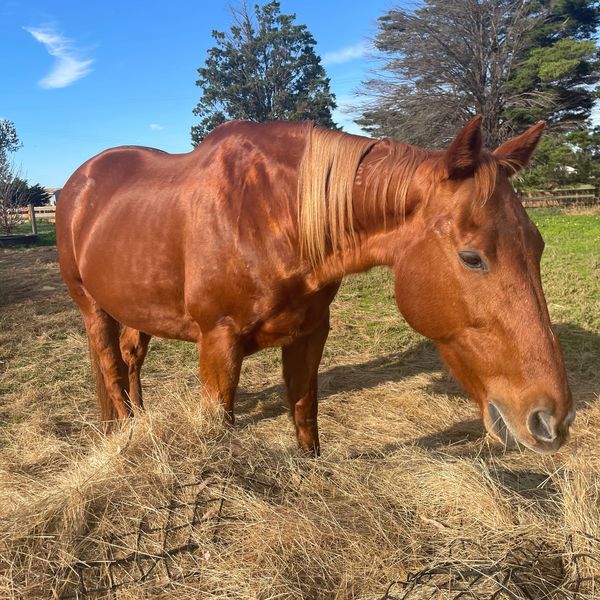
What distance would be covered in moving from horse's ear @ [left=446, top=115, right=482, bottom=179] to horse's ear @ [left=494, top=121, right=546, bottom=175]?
0.27 metres

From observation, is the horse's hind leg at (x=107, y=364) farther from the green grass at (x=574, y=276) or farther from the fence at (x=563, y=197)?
the fence at (x=563, y=197)

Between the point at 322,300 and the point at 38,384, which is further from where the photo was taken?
the point at 38,384

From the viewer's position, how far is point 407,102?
23297 mm

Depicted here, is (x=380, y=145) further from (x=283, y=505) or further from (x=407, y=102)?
(x=407, y=102)

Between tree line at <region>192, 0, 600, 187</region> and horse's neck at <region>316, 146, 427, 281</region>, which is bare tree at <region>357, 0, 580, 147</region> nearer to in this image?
tree line at <region>192, 0, 600, 187</region>

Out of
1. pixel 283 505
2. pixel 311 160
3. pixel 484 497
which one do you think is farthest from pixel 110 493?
pixel 311 160

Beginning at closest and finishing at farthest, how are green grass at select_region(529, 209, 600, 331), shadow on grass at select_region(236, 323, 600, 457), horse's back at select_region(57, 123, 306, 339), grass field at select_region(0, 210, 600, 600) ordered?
grass field at select_region(0, 210, 600, 600) → horse's back at select_region(57, 123, 306, 339) → shadow on grass at select_region(236, 323, 600, 457) → green grass at select_region(529, 209, 600, 331)

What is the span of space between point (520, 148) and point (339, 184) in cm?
79

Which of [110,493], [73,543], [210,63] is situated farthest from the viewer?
[210,63]

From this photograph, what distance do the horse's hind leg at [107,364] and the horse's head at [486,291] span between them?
2.44 meters

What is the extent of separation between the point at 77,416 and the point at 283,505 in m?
2.93

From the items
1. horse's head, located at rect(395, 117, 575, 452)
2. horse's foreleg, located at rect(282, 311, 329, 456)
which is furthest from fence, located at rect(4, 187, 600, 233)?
horse's head, located at rect(395, 117, 575, 452)

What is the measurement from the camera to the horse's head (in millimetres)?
1711

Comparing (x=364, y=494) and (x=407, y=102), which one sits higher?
(x=407, y=102)
